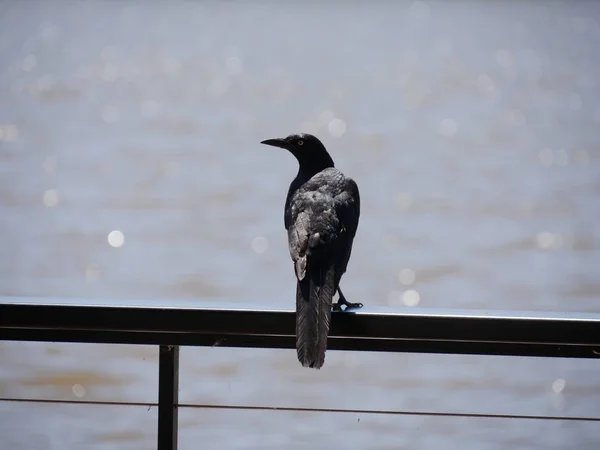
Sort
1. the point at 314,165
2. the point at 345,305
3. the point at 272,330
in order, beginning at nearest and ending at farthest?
1. the point at 272,330
2. the point at 345,305
3. the point at 314,165

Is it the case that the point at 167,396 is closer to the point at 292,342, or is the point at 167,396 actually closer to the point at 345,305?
the point at 292,342

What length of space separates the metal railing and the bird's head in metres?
1.50

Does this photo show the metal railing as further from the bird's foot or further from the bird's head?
the bird's head

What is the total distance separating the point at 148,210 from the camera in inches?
380

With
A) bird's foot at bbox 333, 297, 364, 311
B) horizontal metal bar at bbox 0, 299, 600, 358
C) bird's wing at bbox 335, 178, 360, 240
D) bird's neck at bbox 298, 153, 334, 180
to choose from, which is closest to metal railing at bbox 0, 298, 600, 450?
horizontal metal bar at bbox 0, 299, 600, 358

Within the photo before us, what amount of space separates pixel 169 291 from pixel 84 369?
1294mm

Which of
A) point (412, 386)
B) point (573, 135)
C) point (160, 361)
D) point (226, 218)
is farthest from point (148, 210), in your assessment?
point (160, 361)

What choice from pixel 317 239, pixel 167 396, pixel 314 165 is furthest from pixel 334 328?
pixel 314 165

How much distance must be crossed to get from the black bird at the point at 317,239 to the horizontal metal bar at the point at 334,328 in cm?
4

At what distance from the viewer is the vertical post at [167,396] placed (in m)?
1.74

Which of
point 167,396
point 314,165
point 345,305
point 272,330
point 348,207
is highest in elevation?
point 314,165

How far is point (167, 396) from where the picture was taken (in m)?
1.74

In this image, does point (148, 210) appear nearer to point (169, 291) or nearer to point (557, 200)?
point (169, 291)

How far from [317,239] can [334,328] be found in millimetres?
567
